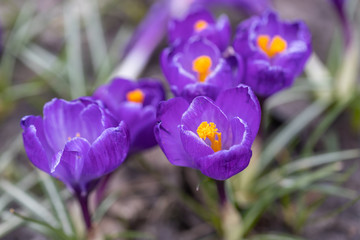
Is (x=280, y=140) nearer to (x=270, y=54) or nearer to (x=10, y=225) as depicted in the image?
(x=270, y=54)

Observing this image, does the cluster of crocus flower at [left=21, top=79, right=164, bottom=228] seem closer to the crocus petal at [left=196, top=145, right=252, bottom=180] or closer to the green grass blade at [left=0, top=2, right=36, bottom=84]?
the crocus petal at [left=196, top=145, right=252, bottom=180]

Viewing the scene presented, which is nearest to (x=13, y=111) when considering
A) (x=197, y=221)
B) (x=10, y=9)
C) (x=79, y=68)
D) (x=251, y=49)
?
(x=79, y=68)

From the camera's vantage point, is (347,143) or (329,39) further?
(329,39)

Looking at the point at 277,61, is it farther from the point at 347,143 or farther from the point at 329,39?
the point at 329,39

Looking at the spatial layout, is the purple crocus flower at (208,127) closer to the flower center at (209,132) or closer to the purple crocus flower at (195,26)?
the flower center at (209,132)

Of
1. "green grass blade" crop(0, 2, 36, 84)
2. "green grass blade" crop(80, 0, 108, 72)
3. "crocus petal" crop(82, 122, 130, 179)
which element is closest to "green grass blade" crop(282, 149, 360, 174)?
"crocus petal" crop(82, 122, 130, 179)

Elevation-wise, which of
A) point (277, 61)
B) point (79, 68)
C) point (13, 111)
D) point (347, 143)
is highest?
point (277, 61)

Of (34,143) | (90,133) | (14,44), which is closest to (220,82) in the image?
(90,133)
